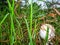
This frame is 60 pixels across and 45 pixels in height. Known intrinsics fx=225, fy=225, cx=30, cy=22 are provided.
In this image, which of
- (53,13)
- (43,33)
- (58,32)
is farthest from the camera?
(53,13)

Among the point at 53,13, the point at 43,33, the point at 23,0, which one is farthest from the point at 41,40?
the point at 23,0

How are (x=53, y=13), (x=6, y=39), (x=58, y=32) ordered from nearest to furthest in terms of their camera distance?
(x=6, y=39), (x=58, y=32), (x=53, y=13)

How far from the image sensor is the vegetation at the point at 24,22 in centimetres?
163

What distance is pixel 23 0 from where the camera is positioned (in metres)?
2.29

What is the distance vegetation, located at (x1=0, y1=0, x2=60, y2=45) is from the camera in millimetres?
1628

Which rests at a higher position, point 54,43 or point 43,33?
point 43,33

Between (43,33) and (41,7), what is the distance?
0.68m

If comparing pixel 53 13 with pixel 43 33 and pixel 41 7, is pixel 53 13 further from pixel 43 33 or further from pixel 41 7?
pixel 43 33

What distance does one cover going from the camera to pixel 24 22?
194cm

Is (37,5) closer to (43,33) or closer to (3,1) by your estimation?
(3,1)

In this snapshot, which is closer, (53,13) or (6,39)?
(6,39)

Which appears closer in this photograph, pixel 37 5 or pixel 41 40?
pixel 41 40

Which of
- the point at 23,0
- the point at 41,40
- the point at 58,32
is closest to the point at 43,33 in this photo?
the point at 41,40

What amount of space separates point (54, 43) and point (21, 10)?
2.09 feet
